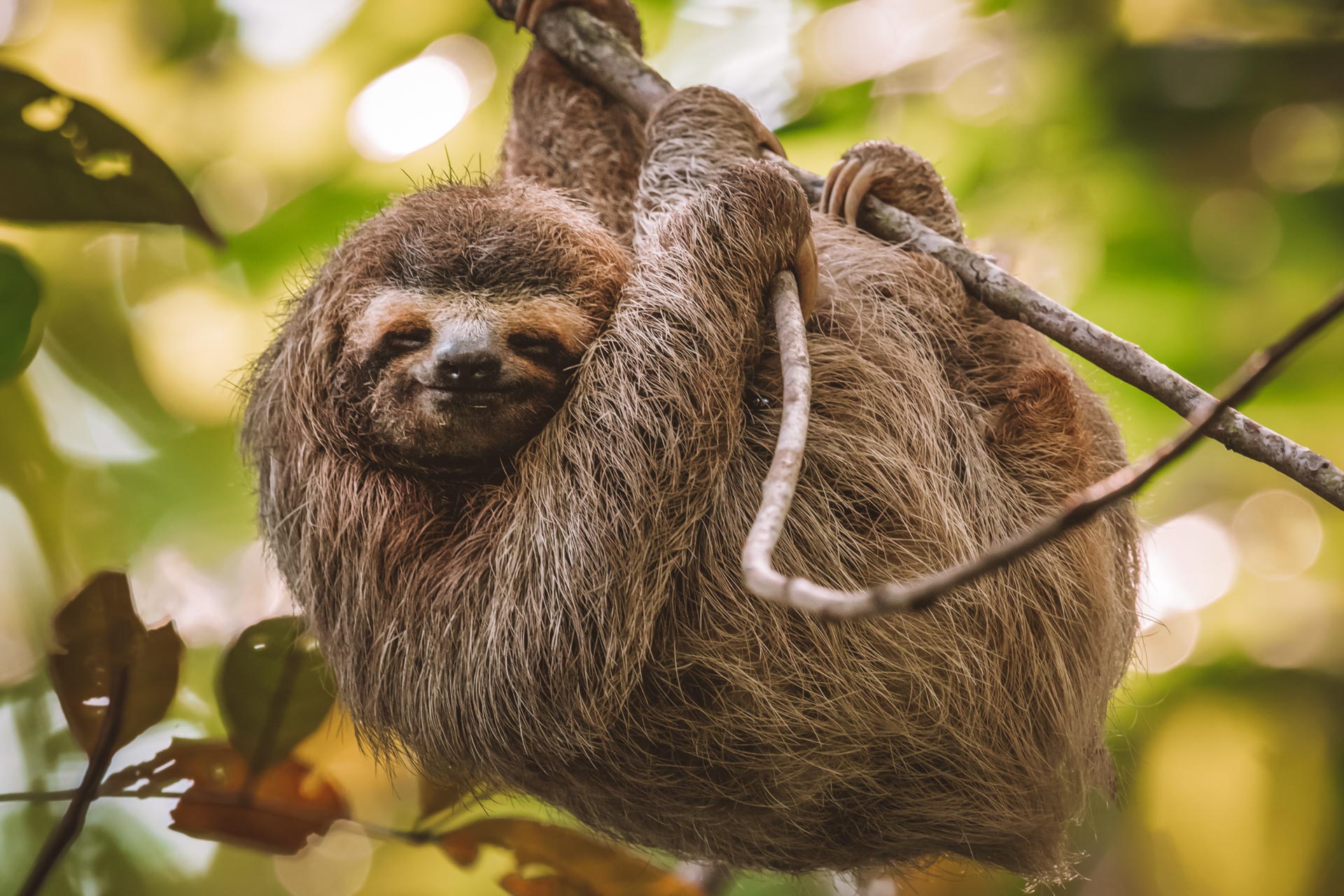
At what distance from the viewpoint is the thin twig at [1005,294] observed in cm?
325

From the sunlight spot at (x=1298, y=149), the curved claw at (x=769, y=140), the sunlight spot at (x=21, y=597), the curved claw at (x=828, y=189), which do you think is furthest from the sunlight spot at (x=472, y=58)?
the sunlight spot at (x=1298, y=149)

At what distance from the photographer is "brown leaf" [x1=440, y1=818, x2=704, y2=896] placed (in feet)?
14.5

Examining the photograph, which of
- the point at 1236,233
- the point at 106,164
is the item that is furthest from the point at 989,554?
the point at 1236,233

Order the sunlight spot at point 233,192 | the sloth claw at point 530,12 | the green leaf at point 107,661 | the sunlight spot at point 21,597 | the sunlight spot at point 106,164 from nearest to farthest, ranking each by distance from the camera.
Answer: the sunlight spot at point 106,164, the green leaf at point 107,661, the sloth claw at point 530,12, the sunlight spot at point 21,597, the sunlight spot at point 233,192

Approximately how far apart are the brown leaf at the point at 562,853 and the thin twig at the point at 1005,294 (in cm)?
285

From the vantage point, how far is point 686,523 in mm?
3723

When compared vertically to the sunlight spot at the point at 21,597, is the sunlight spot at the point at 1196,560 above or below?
below

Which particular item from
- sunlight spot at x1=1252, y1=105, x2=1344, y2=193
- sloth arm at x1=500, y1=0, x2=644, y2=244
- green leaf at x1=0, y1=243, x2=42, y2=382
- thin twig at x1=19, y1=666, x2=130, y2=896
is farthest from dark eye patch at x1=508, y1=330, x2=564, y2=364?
sunlight spot at x1=1252, y1=105, x2=1344, y2=193

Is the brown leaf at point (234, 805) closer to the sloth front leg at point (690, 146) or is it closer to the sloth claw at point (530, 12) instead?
the sloth front leg at point (690, 146)

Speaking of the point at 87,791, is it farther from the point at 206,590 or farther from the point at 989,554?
the point at 206,590

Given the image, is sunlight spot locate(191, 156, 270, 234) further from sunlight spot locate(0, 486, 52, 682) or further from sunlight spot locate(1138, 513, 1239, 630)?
sunlight spot locate(1138, 513, 1239, 630)

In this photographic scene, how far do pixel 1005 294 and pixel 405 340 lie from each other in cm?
231

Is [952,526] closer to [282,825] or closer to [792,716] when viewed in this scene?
[792,716]

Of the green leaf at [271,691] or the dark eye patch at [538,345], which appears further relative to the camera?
the green leaf at [271,691]
